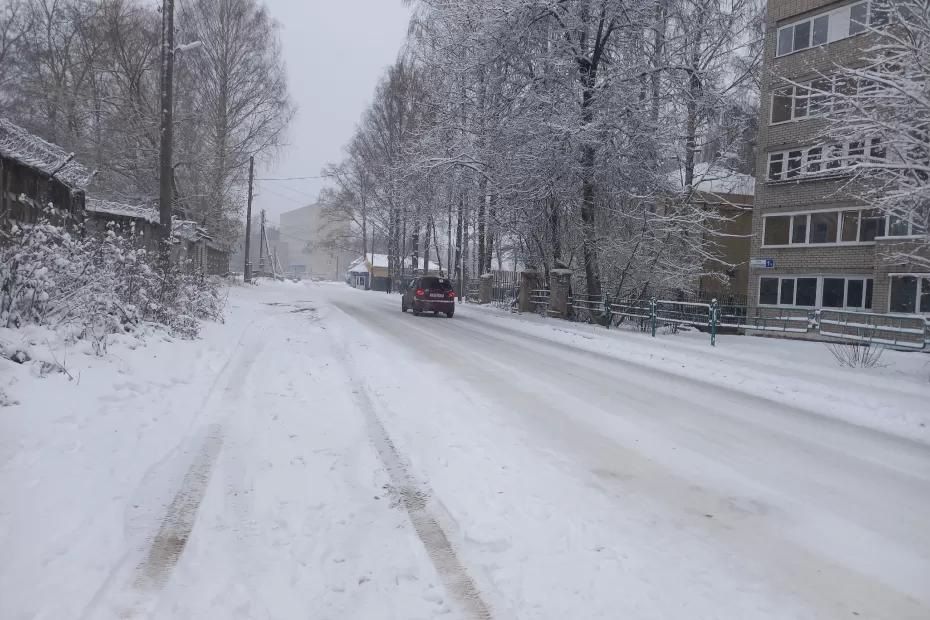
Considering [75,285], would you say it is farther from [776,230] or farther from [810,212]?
[776,230]

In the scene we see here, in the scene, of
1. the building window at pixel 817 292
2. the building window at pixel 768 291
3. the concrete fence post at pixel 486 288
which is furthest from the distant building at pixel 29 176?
the building window at pixel 768 291

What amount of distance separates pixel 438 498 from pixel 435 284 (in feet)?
58.0

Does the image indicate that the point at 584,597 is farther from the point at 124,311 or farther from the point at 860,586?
the point at 124,311

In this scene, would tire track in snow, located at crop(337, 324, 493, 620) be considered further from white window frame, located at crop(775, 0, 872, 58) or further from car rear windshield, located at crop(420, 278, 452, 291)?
white window frame, located at crop(775, 0, 872, 58)

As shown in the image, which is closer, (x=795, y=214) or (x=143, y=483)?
(x=143, y=483)

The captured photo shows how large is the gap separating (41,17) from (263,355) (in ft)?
90.4

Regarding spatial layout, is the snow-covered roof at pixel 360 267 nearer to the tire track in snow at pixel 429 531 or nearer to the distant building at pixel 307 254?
the distant building at pixel 307 254

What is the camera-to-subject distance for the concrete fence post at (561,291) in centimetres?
2084

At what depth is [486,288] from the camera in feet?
102

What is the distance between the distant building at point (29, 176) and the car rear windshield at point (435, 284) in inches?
477

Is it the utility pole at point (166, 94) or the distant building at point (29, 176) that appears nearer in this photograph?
the distant building at point (29, 176)

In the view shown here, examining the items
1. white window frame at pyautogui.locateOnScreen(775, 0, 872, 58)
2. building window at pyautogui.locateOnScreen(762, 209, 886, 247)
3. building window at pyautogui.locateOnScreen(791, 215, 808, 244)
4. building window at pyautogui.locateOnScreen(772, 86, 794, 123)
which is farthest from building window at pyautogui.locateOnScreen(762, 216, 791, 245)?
white window frame at pyautogui.locateOnScreen(775, 0, 872, 58)

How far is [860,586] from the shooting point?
2980mm

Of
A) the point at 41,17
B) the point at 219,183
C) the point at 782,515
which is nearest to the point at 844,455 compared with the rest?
the point at 782,515
